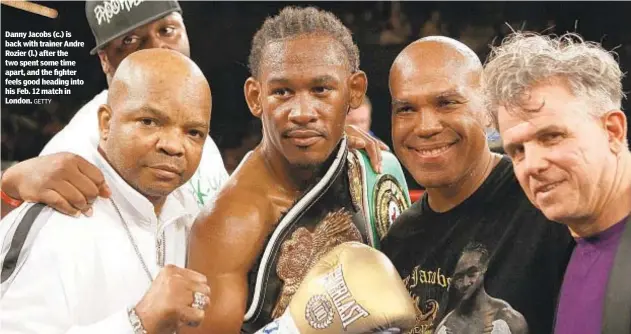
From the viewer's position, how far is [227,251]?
5.46ft

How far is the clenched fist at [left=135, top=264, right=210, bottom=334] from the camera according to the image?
4.59 feet

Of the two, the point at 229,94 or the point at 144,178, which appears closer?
the point at 144,178

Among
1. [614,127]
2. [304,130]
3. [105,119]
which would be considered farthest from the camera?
[304,130]

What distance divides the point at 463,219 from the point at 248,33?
0.61 metres

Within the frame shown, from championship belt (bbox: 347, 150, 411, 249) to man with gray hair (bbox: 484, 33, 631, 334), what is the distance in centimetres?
43

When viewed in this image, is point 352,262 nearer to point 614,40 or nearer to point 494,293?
point 494,293

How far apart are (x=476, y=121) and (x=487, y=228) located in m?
0.21

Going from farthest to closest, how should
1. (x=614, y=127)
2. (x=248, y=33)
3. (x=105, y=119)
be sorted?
(x=248, y=33)
(x=105, y=119)
(x=614, y=127)

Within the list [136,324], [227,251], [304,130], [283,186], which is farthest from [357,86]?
[136,324]

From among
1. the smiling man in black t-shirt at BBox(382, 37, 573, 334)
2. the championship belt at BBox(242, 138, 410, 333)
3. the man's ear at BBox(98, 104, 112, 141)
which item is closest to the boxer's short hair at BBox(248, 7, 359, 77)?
the smiling man in black t-shirt at BBox(382, 37, 573, 334)

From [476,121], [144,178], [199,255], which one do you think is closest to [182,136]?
[144,178]

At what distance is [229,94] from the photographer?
1.77 m

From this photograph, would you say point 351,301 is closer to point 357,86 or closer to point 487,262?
point 487,262

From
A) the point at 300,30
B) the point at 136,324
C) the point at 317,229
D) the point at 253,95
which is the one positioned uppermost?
the point at 300,30
